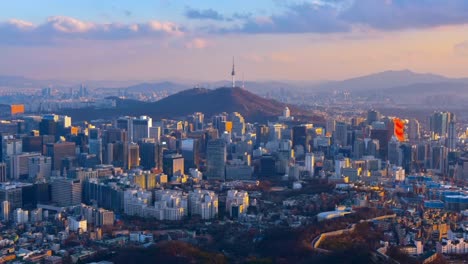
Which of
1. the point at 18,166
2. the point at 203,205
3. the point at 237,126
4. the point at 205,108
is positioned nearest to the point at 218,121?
the point at 237,126

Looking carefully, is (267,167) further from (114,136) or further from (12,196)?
(12,196)

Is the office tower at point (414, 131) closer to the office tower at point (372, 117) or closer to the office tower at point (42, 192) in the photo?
the office tower at point (372, 117)

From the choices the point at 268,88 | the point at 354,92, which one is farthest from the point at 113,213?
the point at 268,88

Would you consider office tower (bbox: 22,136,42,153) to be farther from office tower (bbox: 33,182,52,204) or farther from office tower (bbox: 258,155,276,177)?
office tower (bbox: 258,155,276,177)

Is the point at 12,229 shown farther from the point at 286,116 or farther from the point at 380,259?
the point at 286,116

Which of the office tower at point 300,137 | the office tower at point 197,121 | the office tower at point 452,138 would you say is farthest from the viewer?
the office tower at point 197,121

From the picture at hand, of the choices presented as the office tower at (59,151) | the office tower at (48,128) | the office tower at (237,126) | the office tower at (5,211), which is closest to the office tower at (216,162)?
the office tower at (59,151)
